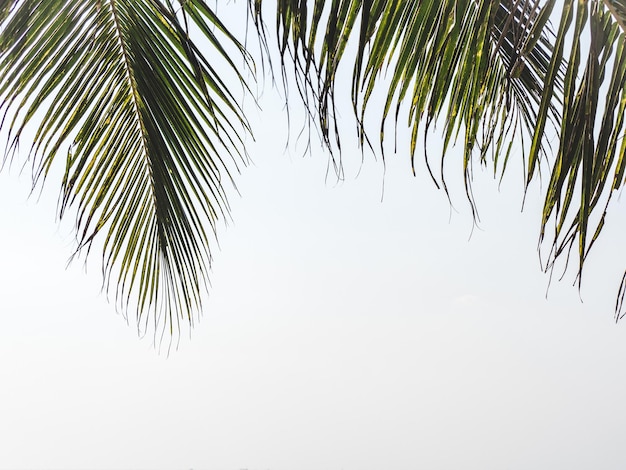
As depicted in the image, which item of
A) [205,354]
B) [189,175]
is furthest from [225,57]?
[205,354]

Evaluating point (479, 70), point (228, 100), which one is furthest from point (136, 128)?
point (479, 70)

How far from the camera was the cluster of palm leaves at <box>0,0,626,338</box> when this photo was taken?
0.73 m

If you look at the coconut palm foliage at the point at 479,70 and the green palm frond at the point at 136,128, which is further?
the green palm frond at the point at 136,128

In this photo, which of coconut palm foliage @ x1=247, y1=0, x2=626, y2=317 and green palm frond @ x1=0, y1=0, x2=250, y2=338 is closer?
coconut palm foliage @ x1=247, y1=0, x2=626, y2=317

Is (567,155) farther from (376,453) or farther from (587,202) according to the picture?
(376,453)

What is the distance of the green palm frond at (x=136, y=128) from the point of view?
1.33 meters

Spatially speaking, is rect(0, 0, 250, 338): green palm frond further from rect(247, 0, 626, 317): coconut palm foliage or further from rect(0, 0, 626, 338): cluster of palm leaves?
rect(247, 0, 626, 317): coconut palm foliage

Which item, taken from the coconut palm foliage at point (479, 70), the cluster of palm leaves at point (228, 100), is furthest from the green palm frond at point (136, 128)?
the coconut palm foliage at point (479, 70)

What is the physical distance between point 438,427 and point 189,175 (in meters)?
172

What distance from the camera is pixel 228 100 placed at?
55.6 inches

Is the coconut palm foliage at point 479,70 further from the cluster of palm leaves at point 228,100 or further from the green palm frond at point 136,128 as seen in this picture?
the green palm frond at point 136,128

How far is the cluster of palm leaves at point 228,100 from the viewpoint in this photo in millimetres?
729

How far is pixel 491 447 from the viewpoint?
179375 millimetres

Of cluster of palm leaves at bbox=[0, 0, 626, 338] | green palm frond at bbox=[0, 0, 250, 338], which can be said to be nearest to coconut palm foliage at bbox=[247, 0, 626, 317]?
cluster of palm leaves at bbox=[0, 0, 626, 338]
